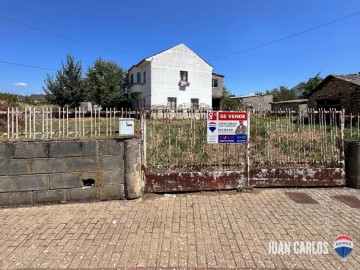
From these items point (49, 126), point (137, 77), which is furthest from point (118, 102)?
point (49, 126)

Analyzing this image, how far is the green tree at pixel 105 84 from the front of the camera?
28.7m

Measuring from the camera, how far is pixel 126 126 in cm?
548

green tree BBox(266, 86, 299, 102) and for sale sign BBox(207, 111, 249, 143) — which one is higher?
green tree BBox(266, 86, 299, 102)

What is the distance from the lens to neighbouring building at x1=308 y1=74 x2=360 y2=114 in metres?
17.4

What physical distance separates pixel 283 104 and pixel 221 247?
35.5 metres

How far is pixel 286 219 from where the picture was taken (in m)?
4.51

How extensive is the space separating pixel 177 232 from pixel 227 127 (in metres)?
2.95

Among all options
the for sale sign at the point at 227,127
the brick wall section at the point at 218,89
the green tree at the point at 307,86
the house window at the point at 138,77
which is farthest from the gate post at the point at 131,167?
the green tree at the point at 307,86

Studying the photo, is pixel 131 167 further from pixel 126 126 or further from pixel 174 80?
pixel 174 80

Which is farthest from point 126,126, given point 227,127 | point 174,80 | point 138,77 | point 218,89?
point 218,89

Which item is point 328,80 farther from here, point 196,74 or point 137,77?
point 137,77

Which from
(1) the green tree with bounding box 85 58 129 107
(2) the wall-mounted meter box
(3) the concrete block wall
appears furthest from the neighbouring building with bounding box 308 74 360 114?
(1) the green tree with bounding box 85 58 129 107

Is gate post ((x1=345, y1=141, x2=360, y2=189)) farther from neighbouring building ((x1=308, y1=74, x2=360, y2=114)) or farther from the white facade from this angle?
the white facade

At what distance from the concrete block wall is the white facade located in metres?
21.6
